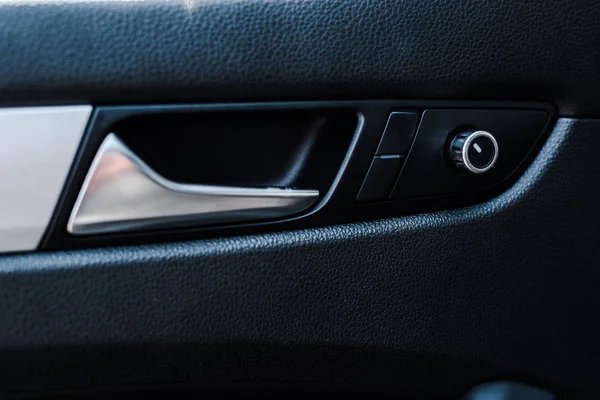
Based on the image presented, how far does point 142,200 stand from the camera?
0.62m

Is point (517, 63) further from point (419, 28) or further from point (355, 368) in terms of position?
point (355, 368)

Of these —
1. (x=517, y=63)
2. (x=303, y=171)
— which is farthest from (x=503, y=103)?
(x=303, y=171)

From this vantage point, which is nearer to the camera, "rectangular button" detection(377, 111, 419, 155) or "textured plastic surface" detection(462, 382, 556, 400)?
"rectangular button" detection(377, 111, 419, 155)

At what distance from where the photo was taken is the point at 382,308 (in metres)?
0.70

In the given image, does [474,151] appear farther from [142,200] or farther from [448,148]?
[142,200]

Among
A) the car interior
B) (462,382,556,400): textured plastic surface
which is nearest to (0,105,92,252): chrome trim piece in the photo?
the car interior

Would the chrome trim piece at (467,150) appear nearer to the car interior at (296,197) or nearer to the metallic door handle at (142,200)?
the car interior at (296,197)

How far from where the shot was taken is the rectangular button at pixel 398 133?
669mm

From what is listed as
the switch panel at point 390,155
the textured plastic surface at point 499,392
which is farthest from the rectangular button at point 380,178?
the textured plastic surface at point 499,392

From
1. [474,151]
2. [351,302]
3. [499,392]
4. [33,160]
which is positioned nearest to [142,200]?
[33,160]

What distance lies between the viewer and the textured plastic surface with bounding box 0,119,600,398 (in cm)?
62

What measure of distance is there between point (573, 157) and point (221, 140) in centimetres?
37

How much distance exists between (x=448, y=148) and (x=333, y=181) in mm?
125

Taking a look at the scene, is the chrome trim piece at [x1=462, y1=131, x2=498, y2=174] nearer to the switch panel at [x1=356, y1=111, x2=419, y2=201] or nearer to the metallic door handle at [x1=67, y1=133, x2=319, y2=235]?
the switch panel at [x1=356, y1=111, x2=419, y2=201]
